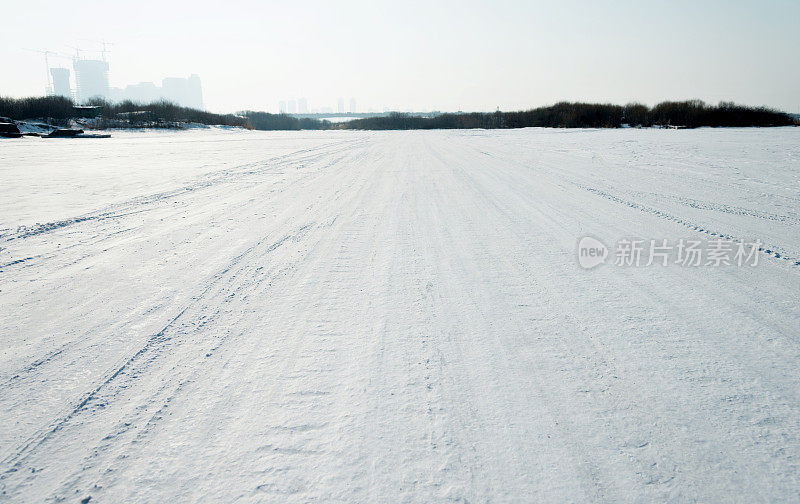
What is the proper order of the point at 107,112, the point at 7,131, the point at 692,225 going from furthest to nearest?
1. the point at 107,112
2. the point at 7,131
3. the point at 692,225

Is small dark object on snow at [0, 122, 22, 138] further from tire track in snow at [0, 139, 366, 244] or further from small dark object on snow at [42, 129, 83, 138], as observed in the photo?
tire track in snow at [0, 139, 366, 244]

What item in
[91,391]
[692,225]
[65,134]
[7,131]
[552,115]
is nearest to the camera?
[91,391]

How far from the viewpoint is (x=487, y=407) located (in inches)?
79.8

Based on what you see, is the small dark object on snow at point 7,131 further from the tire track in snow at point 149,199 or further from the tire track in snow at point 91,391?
the tire track in snow at point 91,391

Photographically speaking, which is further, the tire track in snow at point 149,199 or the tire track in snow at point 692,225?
the tire track in snow at point 149,199

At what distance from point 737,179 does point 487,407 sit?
9.93 meters

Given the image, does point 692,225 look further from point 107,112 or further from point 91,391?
point 107,112

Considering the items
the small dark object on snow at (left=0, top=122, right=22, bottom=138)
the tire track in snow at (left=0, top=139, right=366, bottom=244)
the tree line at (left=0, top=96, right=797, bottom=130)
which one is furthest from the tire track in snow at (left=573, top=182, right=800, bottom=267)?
the tree line at (left=0, top=96, right=797, bottom=130)

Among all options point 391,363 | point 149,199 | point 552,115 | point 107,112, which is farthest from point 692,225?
point 107,112

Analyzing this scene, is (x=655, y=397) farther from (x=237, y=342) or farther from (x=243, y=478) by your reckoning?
(x=237, y=342)

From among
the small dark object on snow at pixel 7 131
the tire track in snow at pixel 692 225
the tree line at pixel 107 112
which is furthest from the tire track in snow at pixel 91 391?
the tree line at pixel 107 112

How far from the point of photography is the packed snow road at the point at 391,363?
1.67 metres

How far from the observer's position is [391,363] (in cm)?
241

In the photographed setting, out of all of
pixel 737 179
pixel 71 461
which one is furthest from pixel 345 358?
pixel 737 179
